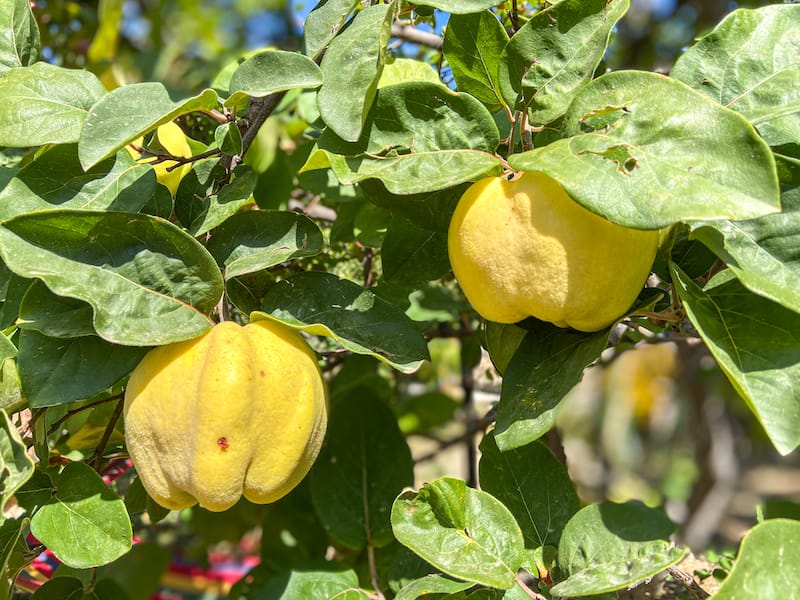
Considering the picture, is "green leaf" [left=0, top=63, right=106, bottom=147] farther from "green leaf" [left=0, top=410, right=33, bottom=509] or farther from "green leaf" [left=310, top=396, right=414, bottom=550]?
"green leaf" [left=310, top=396, right=414, bottom=550]

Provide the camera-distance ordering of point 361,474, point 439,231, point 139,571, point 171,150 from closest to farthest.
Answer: point 439,231
point 171,150
point 361,474
point 139,571

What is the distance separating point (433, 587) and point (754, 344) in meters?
0.33

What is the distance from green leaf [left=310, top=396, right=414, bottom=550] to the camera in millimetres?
1047

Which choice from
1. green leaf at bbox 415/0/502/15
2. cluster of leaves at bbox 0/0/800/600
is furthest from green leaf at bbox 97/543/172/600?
green leaf at bbox 415/0/502/15

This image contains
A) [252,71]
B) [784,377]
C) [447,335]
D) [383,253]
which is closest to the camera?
[784,377]

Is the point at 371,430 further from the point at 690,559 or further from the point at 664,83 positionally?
the point at 664,83

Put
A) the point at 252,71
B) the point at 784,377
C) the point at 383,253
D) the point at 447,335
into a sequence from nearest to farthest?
the point at 784,377 < the point at 252,71 < the point at 383,253 < the point at 447,335

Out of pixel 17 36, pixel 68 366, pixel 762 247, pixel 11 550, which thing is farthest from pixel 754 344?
pixel 17 36

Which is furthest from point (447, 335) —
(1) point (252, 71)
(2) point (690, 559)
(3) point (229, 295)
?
(1) point (252, 71)

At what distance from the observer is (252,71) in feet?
2.27

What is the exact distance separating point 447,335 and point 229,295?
2.05 feet

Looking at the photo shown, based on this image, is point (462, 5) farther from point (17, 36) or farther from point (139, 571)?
point (139, 571)

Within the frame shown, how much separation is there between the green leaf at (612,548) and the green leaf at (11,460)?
0.42m

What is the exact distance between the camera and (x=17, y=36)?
86 centimetres
